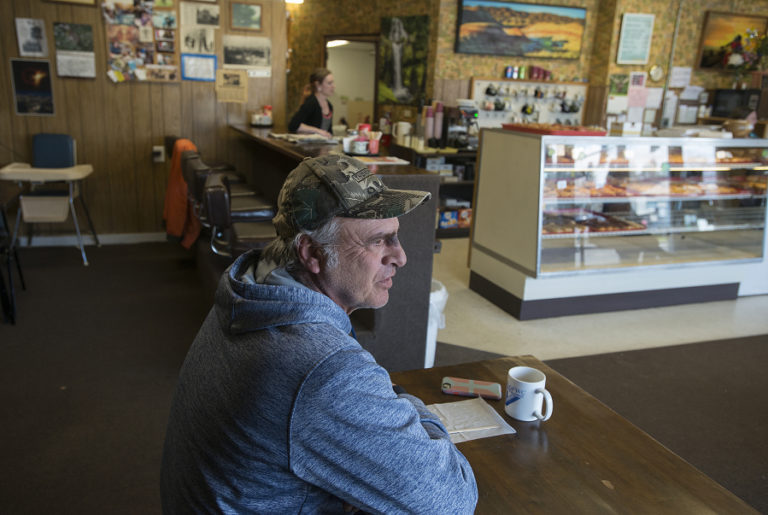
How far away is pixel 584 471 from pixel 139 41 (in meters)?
5.14

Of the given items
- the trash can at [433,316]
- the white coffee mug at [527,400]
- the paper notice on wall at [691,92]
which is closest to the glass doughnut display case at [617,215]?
the trash can at [433,316]

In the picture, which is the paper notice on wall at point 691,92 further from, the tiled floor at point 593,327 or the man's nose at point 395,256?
the man's nose at point 395,256

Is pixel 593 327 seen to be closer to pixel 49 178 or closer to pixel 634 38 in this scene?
pixel 49 178

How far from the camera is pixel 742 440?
2.64 m

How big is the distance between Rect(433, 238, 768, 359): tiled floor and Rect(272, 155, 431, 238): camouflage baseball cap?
8.35 ft

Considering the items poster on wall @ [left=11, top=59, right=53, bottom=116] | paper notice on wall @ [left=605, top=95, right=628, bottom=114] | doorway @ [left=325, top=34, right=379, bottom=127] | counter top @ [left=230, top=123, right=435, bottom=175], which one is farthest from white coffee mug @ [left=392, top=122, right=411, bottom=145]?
doorway @ [left=325, top=34, right=379, bottom=127]

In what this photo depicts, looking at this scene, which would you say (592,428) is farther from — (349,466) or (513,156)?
(513,156)

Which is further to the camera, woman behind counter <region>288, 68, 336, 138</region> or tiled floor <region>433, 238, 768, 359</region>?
woman behind counter <region>288, 68, 336, 138</region>

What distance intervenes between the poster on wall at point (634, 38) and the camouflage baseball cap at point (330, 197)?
6.91 meters

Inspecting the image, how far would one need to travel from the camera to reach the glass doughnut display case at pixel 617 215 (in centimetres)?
387

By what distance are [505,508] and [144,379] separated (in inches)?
94.9

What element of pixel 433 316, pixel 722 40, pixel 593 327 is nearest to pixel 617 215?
pixel 593 327

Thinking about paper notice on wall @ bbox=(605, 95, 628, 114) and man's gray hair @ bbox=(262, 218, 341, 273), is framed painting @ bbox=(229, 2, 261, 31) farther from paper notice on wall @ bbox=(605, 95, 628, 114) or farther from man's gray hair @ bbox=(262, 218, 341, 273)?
man's gray hair @ bbox=(262, 218, 341, 273)

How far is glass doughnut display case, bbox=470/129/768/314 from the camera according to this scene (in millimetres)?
3865
